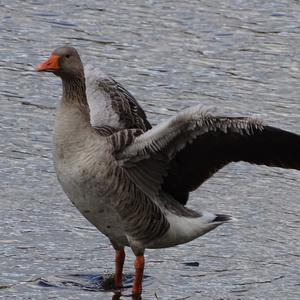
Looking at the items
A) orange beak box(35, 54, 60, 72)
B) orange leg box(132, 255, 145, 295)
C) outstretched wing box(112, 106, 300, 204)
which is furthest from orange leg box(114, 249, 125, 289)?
orange beak box(35, 54, 60, 72)

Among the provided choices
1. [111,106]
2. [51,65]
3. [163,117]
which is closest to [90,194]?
[51,65]

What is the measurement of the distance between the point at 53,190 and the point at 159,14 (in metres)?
5.40

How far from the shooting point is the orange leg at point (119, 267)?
369 inches

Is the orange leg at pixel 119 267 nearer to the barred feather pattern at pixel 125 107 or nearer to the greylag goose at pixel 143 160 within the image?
the greylag goose at pixel 143 160

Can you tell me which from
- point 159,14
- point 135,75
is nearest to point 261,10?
point 159,14

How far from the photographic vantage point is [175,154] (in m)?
9.06

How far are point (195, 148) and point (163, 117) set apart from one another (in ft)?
12.1

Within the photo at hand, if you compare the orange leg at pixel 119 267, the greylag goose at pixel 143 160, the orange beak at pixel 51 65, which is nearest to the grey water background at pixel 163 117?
the orange leg at pixel 119 267

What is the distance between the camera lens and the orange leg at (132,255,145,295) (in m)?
9.19

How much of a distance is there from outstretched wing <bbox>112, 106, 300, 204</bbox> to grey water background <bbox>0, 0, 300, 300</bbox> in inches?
30.6

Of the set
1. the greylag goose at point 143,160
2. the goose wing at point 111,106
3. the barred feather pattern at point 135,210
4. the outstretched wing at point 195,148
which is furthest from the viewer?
the goose wing at point 111,106

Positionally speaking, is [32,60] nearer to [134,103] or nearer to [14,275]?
[134,103]

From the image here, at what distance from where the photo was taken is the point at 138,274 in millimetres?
9188

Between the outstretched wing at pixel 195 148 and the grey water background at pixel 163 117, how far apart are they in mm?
776
